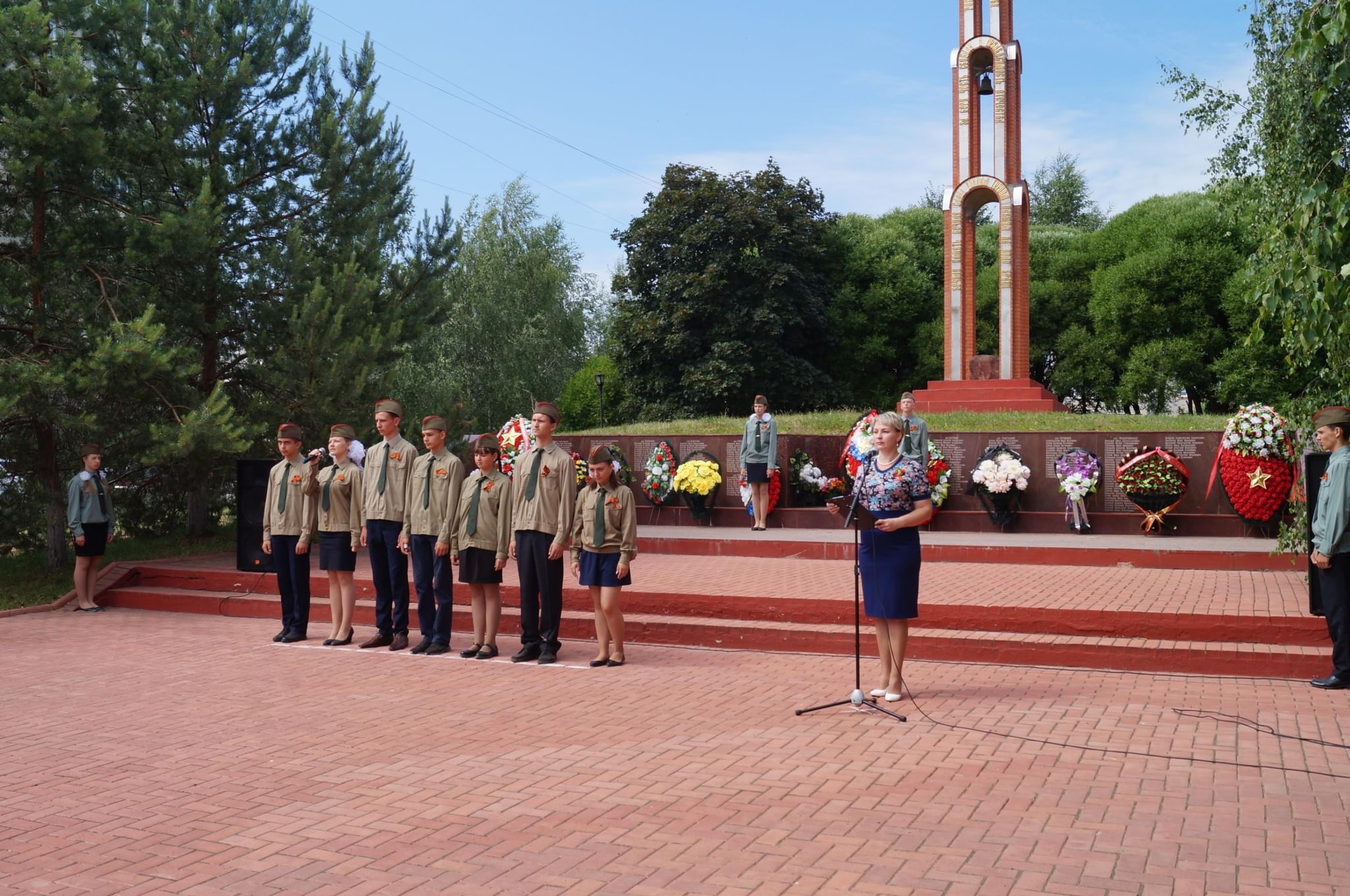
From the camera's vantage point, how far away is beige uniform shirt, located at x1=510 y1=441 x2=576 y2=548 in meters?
8.93

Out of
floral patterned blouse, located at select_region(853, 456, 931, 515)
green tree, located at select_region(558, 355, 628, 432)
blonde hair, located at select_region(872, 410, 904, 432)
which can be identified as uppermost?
green tree, located at select_region(558, 355, 628, 432)

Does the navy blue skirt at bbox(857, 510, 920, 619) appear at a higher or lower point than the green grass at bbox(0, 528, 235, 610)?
higher

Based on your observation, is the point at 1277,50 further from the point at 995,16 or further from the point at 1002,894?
the point at 995,16

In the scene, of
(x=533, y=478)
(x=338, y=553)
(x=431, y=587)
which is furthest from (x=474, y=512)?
(x=338, y=553)

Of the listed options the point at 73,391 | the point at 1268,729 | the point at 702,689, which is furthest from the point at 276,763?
the point at 73,391

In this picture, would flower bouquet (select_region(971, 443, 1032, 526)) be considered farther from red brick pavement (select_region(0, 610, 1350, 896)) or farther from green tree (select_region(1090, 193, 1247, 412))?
green tree (select_region(1090, 193, 1247, 412))

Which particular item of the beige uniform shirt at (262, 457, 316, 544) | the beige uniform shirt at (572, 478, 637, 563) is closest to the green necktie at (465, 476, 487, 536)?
the beige uniform shirt at (572, 478, 637, 563)

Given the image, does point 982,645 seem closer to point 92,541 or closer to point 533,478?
point 533,478

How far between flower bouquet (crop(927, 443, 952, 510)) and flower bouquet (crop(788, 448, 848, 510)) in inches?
55.9

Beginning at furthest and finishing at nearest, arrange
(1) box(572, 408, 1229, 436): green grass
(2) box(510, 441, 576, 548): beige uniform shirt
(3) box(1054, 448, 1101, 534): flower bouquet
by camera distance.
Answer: (1) box(572, 408, 1229, 436): green grass, (3) box(1054, 448, 1101, 534): flower bouquet, (2) box(510, 441, 576, 548): beige uniform shirt

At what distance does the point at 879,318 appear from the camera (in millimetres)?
39031

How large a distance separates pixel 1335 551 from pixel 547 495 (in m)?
5.59

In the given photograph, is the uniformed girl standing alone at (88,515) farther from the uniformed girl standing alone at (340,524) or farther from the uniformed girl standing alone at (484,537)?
the uniformed girl standing alone at (484,537)

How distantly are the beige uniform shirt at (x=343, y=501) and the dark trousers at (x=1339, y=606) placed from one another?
24.8 feet
